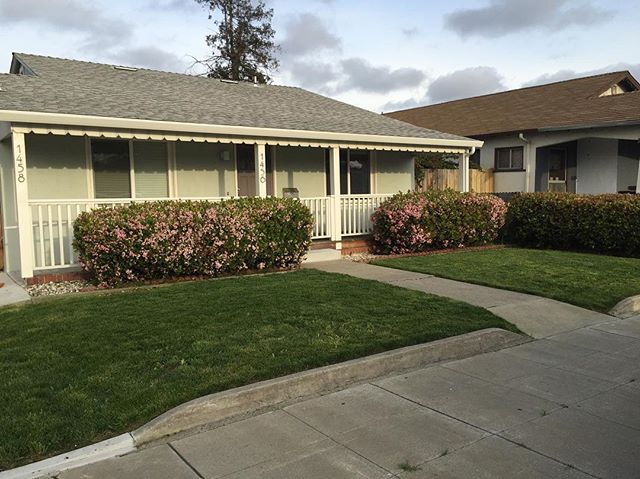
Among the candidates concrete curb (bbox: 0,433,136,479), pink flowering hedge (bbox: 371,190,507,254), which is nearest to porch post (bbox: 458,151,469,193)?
pink flowering hedge (bbox: 371,190,507,254)

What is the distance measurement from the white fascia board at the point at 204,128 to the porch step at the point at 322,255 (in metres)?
2.47

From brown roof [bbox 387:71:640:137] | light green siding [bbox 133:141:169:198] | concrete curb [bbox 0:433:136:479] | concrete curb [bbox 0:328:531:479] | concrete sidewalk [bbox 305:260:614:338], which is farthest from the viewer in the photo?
brown roof [bbox 387:71:640:137]

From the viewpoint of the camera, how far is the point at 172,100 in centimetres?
1245

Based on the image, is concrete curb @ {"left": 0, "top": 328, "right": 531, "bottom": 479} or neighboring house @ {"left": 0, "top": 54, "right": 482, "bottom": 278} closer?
concrete curb @ {"left": 0, "top": 328, "right": 531, "bottom": 479}

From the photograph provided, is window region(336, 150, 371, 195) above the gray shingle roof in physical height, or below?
below

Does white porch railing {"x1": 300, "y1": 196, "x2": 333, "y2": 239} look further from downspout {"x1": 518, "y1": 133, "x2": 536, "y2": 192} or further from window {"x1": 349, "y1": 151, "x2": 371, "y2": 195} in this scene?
downspout {"x1": 518, "y1": 133, "x2": 536, "y2": 192}

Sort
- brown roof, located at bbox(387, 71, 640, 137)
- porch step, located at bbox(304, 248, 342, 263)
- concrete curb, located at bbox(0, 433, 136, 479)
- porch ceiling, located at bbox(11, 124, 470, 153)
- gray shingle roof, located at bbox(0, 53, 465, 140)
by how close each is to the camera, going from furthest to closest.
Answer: brown roof, located at bbox(387, 71, 640, 137) < porch step, located at bbox(304, 248, 342, 263) < gray shingle roof, located at bbox(0, 53, 465, 140) < porch ceiling, located at bbox(11, 124, 470, 153) < concrete curb, located at bbox(0, 433, 136, 479)

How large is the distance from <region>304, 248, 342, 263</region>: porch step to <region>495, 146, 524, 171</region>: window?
10944 millimetres

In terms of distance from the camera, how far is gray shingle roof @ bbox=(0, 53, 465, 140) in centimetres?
1020

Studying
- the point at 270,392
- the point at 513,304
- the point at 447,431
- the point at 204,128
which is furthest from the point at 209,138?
the point at 447,431

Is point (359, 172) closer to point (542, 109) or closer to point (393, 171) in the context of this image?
point (393, 171)

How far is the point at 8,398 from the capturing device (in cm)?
435

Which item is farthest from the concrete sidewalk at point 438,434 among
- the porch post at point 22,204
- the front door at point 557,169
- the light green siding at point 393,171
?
the front door at point 557,169

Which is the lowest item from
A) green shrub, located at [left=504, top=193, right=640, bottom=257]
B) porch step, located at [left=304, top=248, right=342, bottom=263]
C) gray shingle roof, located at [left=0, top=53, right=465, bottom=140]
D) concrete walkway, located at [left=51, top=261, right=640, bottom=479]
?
concrete walkway, located at [left=51, top=261, right=640, bottom=479]
